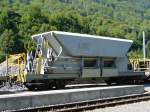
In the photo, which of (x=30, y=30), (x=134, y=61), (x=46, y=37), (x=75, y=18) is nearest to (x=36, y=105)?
(x=46, y=37)

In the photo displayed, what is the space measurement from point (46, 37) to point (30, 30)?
2819 inches

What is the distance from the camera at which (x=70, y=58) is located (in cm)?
2106

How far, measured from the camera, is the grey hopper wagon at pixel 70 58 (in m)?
19.8

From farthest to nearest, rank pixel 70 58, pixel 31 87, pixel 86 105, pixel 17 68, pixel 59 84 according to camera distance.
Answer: pixel 70 58, pixel 59 84, pixel 17 68, pixel 31 87, pixel 86 105

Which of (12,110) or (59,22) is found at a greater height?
(59,22)

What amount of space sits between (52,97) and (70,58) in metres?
6.98

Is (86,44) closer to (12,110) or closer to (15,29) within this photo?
(12,110)

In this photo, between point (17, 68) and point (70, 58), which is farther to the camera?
point (70, 58)

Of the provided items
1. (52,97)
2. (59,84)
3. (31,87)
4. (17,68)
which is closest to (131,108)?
(52,97)

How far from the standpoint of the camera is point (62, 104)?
46.1 feet

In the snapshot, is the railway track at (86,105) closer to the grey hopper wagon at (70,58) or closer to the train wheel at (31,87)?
the grey hopper wagon at (70,58)

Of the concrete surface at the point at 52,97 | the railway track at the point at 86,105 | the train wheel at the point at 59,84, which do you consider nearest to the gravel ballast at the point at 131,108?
the railway track at the point at 86,105

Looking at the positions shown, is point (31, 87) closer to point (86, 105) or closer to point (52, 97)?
point (52, 97)

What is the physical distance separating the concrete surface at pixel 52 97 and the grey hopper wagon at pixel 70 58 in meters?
3.75
